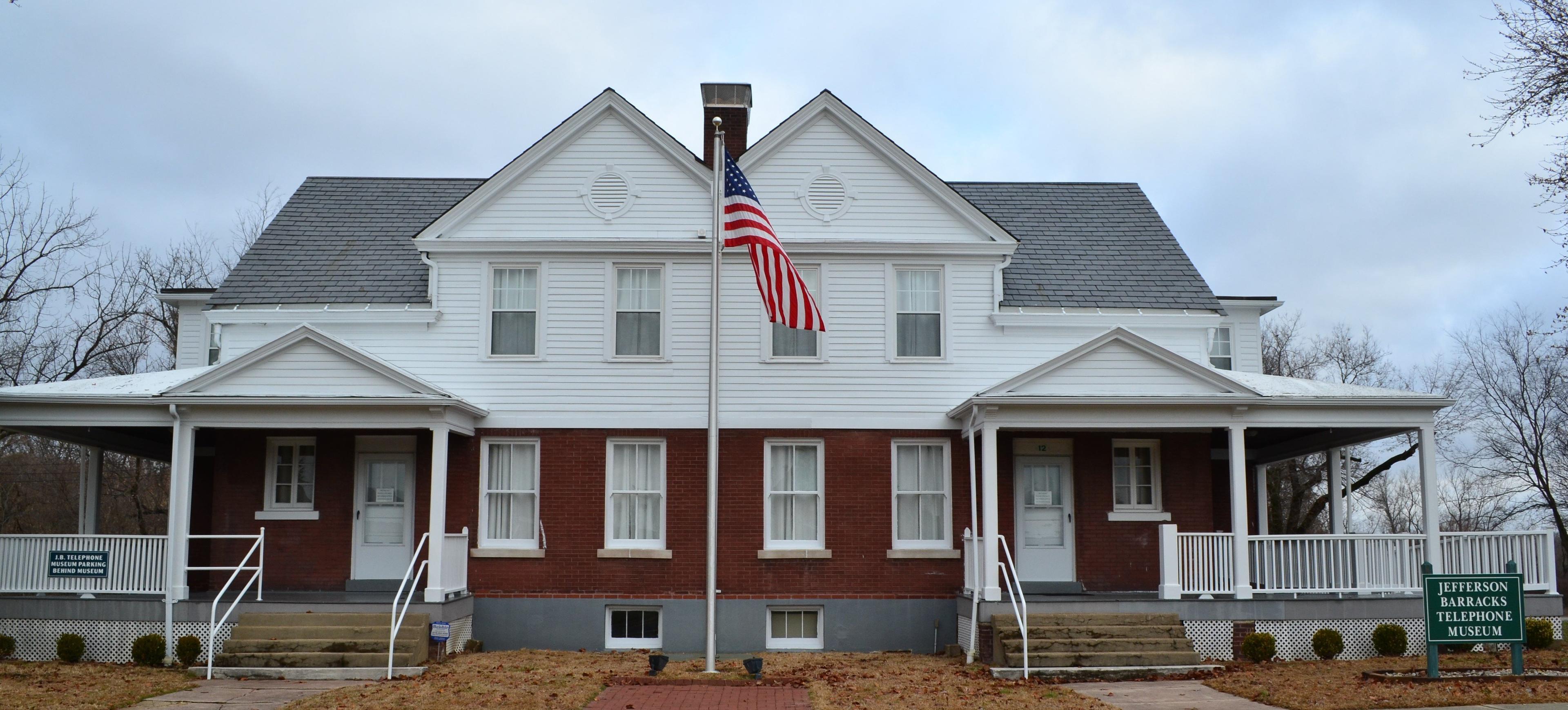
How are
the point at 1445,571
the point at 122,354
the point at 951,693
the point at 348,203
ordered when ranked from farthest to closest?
1. the point at 122,354
2. the point at 348,203
3. the point at 1445,571
4. the point at 951,693

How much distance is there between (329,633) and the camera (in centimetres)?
1488

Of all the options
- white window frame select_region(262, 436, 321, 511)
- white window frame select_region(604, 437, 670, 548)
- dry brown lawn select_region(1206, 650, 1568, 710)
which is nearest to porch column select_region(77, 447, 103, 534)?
white window frame select_region(262, 436, 321, 511)

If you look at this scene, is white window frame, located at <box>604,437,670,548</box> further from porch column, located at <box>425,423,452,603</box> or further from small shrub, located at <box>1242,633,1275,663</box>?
small shrub, located at <box>1242,633,1275,663</box>

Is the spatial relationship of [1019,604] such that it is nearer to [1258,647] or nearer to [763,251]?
[1258,647]

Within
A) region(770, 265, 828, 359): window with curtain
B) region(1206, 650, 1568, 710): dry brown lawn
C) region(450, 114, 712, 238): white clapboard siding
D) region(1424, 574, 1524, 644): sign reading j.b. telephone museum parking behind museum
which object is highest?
region(450, 114, 712, 238): white clapboard siding

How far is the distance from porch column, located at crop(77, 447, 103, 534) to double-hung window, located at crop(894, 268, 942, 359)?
12394 mm

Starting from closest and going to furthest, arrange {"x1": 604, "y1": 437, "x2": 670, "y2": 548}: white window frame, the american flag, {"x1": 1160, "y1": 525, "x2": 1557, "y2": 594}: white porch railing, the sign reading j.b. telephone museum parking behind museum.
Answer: the sign reading j.b. telephone museum parking behind museum, the american flag, {"x1": 1160, "y1": 525, "x2": 1557, "y2": 594}: white porch railing, {"x1": 604, "y1": 437, "x2": 670, "y2": 548}: white window frame

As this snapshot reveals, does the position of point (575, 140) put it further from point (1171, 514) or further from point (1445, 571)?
point (1445, 571)

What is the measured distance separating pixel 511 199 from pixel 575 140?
1.31 metres

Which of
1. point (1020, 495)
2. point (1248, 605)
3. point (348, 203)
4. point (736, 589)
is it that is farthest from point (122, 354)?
point (1248, 605)

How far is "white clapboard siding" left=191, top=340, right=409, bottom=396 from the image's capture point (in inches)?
640

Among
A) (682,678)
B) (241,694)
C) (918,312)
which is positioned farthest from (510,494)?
(918,312)

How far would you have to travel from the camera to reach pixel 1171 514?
17797 mm

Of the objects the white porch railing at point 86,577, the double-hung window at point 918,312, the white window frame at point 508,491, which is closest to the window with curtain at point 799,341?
the double-hung window at point 918,312
